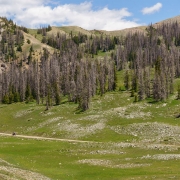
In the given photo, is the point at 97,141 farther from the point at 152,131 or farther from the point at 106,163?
the point at 106,163

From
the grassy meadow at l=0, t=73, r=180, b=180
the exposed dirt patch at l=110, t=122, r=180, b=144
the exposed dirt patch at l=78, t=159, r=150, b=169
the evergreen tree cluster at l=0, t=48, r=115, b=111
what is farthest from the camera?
the evergreen tree cluster at l=0, t=48, r=115, b=111

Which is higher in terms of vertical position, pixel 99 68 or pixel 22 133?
pixel 99 68

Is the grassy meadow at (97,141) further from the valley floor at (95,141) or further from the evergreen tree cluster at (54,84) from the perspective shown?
the evergreen tree cluster at (54,84)

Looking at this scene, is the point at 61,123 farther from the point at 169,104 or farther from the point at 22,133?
the point at 169,104

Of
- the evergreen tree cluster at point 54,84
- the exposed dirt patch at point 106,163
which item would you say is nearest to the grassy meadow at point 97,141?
the exposed dirt patch at point 106,163

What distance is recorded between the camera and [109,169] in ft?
134

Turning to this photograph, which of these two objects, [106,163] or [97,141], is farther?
[97,141]

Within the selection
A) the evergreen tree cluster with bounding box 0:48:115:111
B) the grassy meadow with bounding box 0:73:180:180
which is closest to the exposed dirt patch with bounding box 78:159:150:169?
the grassy meadow with bounding box 0:73:180:180

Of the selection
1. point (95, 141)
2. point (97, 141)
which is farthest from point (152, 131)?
point (95, 141)

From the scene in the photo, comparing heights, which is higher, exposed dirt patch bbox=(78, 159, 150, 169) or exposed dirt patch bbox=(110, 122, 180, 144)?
exposed dirt patch bbox=(78, 159, 150, 169)

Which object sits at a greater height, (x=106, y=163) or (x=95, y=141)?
(x=106, y=163)

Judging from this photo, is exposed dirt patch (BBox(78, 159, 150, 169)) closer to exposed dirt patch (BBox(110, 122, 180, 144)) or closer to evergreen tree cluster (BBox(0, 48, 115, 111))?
exposed dirt patch (BBox(110, 122, 180, 144))

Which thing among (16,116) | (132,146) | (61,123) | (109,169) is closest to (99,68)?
(16,116)

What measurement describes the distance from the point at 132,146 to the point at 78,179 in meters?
25.8
